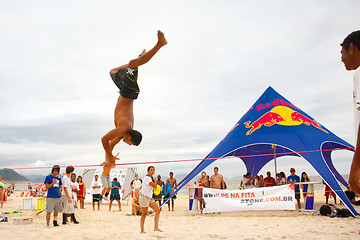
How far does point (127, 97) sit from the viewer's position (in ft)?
10.3

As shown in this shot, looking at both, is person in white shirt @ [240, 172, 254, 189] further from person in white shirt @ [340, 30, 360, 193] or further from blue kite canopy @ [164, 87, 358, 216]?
person in white shirt @ [340, 30, 360, 193]

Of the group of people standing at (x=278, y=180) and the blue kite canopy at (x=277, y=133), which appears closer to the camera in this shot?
the blue kite canopy at (x=277, y=133)

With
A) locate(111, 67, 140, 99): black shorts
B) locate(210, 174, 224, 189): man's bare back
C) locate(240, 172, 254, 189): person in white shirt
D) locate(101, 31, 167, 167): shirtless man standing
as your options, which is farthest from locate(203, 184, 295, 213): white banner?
locate(111, 67, 140, 99): black shorts

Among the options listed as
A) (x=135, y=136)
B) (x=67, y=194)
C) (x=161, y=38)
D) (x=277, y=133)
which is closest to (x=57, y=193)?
(x=67, y=194)

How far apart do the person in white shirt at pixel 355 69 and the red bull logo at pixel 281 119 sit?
22.1 feet

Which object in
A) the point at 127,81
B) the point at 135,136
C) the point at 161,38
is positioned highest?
the point at 161,38

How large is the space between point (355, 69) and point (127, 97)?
199 cm

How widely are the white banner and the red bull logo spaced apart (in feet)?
5.19

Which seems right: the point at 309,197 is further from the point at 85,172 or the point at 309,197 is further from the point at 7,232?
the point at 85,172

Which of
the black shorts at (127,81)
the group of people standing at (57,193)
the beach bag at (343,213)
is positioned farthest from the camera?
the beach bag at (343,213)

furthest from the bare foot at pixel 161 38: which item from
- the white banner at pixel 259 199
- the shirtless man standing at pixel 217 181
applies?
the shirtless man standing at pixel 217 181

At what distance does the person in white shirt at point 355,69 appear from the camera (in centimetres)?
166

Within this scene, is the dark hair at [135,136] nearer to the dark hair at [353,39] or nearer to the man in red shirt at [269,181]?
the dark hair at [353,39]

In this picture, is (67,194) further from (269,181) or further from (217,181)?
(269,181)
